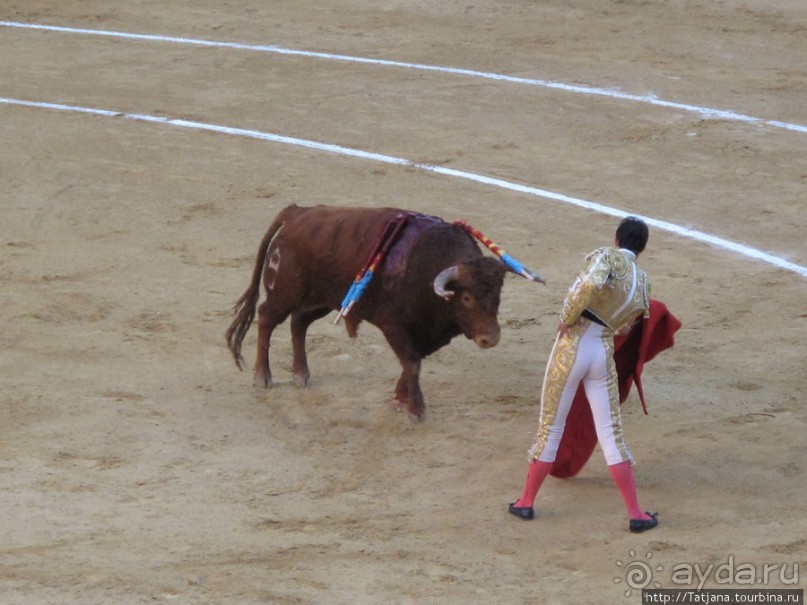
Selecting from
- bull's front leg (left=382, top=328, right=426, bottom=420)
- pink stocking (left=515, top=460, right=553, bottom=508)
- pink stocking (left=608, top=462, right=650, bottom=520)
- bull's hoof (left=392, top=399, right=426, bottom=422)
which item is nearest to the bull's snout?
bull's front leg (left=382, top=328, right=426, bottom=420)

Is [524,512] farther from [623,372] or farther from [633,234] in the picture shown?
[633,234]

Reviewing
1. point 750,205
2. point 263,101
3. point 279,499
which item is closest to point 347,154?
point 263,101

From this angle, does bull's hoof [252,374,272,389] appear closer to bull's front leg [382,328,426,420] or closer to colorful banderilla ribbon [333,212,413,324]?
colorful banderilla ribbon [333,212,413,324]

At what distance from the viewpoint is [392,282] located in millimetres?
7414

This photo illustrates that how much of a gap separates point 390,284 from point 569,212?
3.72 meters

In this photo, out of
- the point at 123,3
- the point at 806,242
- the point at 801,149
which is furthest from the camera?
the point at 123,3

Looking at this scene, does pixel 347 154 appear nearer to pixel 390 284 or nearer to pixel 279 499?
pixel 390 284

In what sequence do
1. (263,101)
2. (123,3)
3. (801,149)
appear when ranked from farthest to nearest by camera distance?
1. (123,3)
2. (263,101)
3. (801,149)

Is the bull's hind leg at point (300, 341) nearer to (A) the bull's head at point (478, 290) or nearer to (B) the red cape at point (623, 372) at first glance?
(A) the bull's head at point (478, 290)

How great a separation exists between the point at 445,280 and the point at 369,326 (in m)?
2.01

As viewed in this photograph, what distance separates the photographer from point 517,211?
10852mm

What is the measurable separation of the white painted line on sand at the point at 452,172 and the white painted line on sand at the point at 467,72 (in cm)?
241

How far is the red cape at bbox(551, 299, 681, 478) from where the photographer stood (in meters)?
6.41

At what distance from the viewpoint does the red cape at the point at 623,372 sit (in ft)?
21.0
